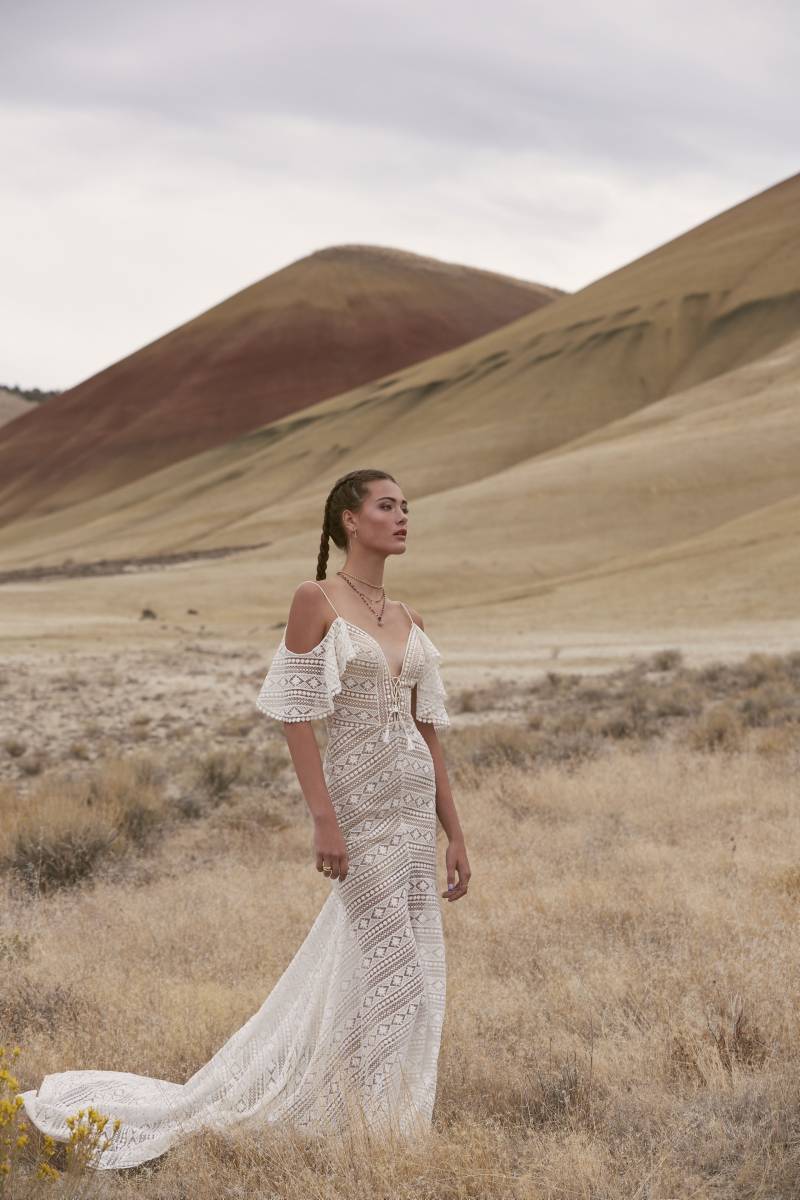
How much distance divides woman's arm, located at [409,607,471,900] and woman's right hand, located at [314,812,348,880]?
1.41 ft

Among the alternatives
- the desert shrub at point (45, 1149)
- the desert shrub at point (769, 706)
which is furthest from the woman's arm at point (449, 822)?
the desert shrub at point (769, 706)

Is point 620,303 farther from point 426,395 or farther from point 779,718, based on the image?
point 779,718

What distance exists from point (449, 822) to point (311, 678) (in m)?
0.74

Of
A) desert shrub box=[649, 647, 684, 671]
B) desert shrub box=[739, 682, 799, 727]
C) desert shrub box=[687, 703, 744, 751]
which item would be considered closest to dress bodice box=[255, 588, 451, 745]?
desert shrub box=[687, 703, 744, 751]

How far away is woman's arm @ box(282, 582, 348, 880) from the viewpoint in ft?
12.3

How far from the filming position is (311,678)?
151 inches

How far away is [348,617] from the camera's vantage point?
3959 millimetres

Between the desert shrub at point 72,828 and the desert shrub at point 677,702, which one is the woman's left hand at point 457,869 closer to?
the desert shrub at point 72,828

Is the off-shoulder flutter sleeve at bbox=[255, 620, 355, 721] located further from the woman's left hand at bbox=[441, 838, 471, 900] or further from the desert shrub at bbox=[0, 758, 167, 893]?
the desert shrub at bbox=[0, 758, 167, 893]

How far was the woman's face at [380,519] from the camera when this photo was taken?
4027 millimetres

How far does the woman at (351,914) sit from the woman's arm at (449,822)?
0.01 metres

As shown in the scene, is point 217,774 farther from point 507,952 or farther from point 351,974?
point 351,974

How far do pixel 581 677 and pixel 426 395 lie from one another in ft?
194

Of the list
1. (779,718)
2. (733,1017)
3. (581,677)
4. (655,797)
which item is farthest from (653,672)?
(733,1017)
